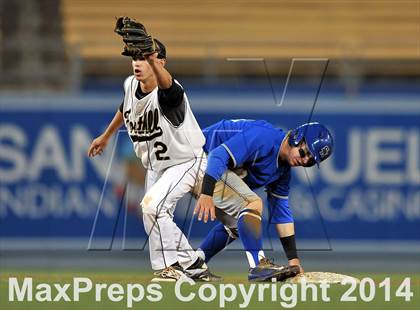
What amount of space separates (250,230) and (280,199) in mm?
599

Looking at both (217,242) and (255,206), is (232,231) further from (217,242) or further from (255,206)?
(255,206)

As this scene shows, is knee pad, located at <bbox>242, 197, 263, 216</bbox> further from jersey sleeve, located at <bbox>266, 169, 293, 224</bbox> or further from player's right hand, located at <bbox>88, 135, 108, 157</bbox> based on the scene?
player's right hand, located at <bbox>88, 135, 108, 157</bbox>

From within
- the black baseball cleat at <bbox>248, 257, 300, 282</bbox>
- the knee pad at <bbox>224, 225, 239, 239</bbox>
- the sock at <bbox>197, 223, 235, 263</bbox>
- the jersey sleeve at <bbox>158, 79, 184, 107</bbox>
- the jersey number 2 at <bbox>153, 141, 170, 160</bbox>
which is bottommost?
the black baseball cleat at <bbox>248, 257, 300, 282</bbox>

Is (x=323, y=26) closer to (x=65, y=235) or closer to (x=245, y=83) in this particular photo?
(x=245, y=83)

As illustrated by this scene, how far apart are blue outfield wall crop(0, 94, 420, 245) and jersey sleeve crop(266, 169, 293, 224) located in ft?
14.5

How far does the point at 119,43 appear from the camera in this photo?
560 inches

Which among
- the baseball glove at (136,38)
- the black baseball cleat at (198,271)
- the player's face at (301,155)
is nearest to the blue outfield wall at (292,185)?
the black baseball cleat at (198,271)

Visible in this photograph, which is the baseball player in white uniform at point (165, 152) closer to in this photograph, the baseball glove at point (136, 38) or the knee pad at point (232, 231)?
the baseball glove at point (136, 38)

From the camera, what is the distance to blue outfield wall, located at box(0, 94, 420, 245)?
13.3 m

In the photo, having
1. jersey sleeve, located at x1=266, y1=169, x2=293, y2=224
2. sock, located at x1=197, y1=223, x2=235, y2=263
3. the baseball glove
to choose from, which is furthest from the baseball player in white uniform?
jersey sleeve, located at x1=266, y1=169, x2=293, y2=224

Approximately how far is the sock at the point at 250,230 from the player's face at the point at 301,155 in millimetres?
481

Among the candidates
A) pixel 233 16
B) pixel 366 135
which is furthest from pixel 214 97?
pixel 233 16

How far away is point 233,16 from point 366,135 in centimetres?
377

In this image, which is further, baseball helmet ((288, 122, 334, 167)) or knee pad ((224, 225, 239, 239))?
knee pad ((224, 225, 239, 239))
